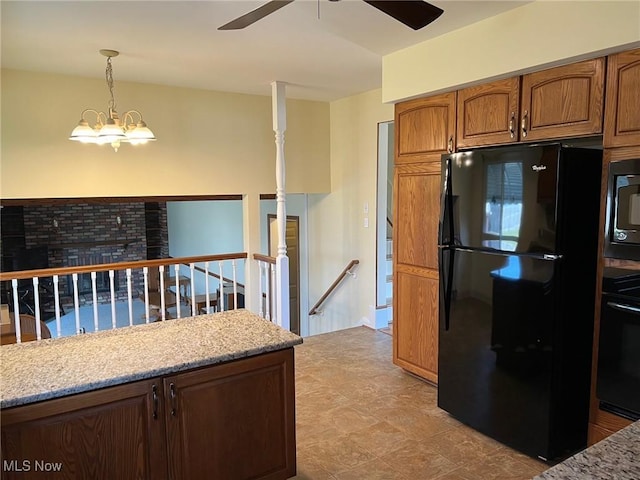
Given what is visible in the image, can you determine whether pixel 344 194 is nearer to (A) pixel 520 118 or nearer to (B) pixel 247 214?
(B) pixel 247 214

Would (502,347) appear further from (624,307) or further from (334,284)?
(334,284)

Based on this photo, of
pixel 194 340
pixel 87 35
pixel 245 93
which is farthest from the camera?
pixel 245 93

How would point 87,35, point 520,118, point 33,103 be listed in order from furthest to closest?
point 33,103
point 87,35
point 520,118

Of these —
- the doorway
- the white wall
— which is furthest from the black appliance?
the white wall

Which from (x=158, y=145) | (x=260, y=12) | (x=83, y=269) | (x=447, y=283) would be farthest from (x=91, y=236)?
(x=260, y=12)

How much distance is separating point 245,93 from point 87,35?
2.03m

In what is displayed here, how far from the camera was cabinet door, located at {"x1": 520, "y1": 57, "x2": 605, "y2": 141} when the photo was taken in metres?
2.34

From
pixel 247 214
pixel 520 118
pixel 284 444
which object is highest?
pixel 520 118

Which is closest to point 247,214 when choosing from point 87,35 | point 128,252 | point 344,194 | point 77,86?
point 344,194

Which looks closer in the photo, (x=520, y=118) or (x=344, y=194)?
(x=520, y=118)

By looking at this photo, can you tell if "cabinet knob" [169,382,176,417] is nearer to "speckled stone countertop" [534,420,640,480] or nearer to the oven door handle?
"speckled stone countertop" [534,420,640,480]

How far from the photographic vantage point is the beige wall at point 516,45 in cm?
218

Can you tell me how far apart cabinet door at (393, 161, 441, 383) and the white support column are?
3.93ft

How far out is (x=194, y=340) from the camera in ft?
6.95
